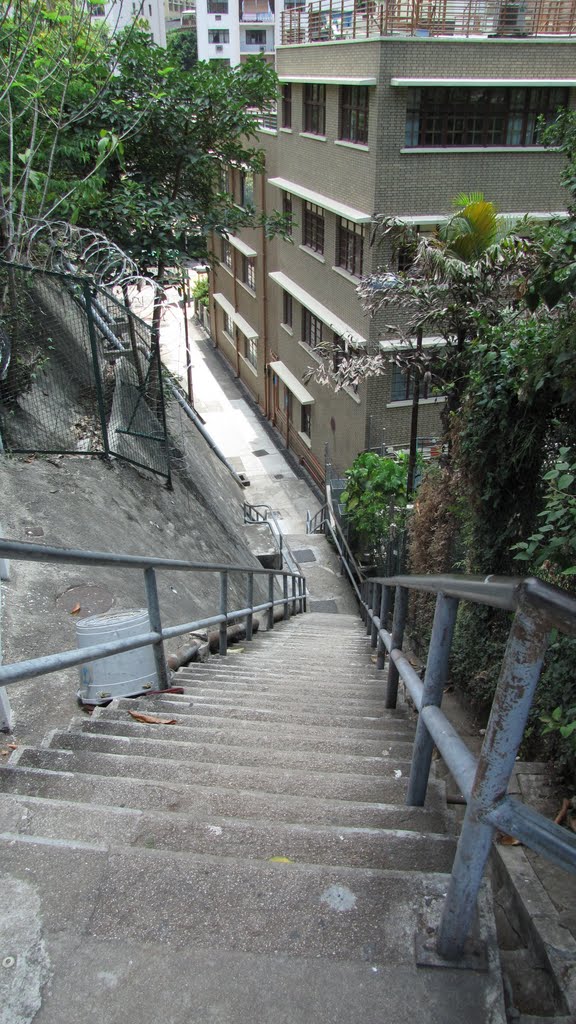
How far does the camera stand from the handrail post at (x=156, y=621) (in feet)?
12.6

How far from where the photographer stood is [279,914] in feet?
6.19

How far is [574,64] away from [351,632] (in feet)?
48.5

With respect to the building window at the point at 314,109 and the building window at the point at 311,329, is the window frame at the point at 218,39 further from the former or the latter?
the building window at the point at 311,329

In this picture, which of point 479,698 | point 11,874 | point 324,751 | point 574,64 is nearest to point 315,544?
point 574,64

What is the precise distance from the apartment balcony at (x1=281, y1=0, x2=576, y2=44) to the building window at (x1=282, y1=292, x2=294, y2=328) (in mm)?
8371

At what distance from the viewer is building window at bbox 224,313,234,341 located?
33.4 m

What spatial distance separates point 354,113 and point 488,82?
3.26 meters

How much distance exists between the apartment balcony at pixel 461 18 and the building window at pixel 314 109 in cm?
202

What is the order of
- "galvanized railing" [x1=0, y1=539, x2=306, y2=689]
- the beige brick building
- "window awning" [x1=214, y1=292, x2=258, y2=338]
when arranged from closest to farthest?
"galvanized railing" [x1=0, y1=539, x2=306, y2=689], the beige brick building, "window awning" [x1=214, y1=292, x2=258, y2=338]

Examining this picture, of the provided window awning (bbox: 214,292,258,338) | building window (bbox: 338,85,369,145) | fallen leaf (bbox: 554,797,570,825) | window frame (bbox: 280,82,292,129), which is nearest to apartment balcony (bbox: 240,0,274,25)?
window awning (bbox: 214,292,258,338)

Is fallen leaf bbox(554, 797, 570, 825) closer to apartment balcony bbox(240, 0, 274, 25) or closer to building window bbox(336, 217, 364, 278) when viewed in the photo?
building window bbox(336, 217, 364, 278)

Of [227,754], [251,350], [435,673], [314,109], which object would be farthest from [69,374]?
[251,350]

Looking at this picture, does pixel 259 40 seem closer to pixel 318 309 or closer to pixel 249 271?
pixel 249 271

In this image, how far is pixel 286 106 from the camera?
22.3 metres
